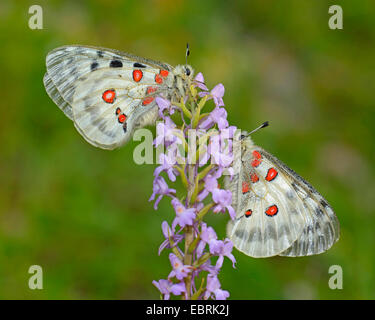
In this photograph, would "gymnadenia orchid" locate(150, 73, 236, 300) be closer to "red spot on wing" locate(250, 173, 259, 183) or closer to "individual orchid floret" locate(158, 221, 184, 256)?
"individual orchid floret" locate(158, 221, 184, 256)

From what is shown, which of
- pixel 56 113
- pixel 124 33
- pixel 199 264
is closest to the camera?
pixel 199 264

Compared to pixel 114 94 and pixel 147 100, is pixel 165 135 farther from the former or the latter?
pixel 114 94

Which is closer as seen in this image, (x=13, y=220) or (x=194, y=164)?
(x=194, y=164)

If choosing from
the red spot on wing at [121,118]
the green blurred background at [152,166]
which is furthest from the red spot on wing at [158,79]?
the green blurred background at [152,166]

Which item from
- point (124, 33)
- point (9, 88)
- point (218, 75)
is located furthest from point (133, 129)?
point (124, 33)

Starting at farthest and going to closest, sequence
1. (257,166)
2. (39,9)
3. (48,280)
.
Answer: (39,9), (48,280), (257,166)

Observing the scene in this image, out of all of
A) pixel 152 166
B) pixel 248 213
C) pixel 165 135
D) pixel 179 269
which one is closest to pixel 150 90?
pixel 165 135

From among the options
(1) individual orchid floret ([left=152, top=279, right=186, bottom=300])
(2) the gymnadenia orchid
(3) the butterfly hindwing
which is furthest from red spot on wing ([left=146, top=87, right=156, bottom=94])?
(1) individual orchid floret ([left=152, top=279, right=186, bottom=300])

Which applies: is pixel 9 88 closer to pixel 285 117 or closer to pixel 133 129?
pixel 133 129
